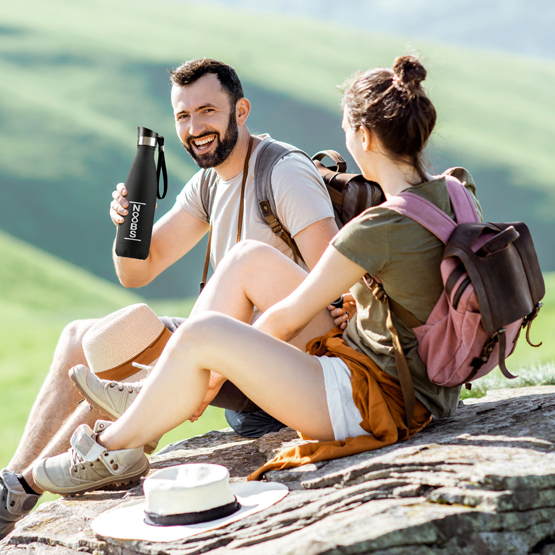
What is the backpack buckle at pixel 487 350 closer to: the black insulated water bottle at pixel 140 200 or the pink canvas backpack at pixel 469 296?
the pink canvas backpack at pixel 469 296

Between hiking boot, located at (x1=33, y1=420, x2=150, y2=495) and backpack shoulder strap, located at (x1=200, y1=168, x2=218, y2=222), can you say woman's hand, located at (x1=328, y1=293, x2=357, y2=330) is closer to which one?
hiking boot, located at (x1=33, y1=420, x2=150, y2=495)

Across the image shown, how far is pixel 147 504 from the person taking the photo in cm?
147

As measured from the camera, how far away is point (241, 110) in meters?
2.79

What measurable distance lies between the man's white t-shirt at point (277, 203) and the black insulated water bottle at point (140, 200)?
31 centimetres

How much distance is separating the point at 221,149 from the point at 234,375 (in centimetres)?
130

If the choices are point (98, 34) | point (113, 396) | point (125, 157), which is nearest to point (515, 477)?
point (113, 396)

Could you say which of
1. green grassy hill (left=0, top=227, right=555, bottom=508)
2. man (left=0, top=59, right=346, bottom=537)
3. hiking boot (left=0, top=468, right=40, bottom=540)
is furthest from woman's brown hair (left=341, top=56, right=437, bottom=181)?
green grassy hill (left=0, top=227, right=555, bottom=508)

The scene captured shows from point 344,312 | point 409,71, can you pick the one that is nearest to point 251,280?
point 344,312

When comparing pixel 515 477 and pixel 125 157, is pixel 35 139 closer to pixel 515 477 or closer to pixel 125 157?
pixel 125 157

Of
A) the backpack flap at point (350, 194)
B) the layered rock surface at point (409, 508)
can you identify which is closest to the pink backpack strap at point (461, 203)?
the layered rock surface at point (409, 508)

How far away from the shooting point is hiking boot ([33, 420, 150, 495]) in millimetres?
1828

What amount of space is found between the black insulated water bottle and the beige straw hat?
35 centimetres

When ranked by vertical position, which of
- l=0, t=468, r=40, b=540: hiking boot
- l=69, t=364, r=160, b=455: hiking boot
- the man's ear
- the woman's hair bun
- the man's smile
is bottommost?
l=0, t=468, r=40, b=540: hiking boot

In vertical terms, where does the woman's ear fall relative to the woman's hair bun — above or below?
below
